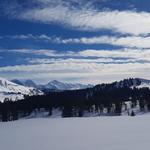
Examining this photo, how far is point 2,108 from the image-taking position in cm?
17150

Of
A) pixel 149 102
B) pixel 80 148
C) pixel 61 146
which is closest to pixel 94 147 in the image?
pixel 80 148

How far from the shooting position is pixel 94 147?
27.4 metres

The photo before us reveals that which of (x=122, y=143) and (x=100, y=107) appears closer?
(x=122, y=143)

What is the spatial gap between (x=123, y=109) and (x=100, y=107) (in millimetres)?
12242

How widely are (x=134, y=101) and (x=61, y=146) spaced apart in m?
158

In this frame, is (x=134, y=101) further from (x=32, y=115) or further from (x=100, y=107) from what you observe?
(x=32, y=115)

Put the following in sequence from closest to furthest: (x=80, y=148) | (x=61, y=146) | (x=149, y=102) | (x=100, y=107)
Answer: (x=80, y=148) < (x=61, y=146) < (x=149, y=102) < (x=100, y=107)

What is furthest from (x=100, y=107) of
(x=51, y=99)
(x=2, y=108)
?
(x=2, y=108)

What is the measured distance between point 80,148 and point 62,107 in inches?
6070

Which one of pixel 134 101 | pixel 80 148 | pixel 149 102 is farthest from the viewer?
pixel 134 101

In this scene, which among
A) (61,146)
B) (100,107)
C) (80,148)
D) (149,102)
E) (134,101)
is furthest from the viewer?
(134,101)

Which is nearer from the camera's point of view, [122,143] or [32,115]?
[122,143]

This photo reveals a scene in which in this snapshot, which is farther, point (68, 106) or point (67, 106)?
point (67, 106)

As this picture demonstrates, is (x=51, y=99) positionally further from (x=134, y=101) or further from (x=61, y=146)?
(x=61, y=146)
